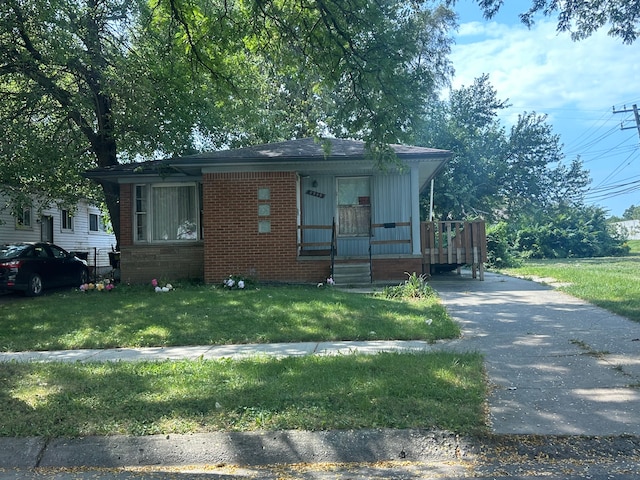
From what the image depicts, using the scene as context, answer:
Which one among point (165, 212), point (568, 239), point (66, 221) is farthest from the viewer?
point (568, 239)

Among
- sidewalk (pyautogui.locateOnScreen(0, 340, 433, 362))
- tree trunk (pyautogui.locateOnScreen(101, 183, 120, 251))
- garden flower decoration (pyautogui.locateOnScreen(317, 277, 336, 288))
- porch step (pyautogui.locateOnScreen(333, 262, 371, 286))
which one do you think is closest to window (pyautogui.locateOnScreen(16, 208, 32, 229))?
tree trunk (pyautogui.locateOnScreen(101, 183, 120, 251))

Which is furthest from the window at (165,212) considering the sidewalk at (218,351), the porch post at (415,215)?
the sidewalk at (218,351)

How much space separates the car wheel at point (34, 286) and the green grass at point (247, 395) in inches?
344

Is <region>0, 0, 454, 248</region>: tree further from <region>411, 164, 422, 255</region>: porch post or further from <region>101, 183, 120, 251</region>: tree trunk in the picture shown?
<region>411, 164, 422, 255</region>: porch post

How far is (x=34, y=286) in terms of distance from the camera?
45.0ft

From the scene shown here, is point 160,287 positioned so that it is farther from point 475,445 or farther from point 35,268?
point 475,445

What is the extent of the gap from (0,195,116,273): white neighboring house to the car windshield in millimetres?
5154

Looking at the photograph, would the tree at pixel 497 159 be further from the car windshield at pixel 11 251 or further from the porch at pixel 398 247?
the car windshield at pixel 11 251

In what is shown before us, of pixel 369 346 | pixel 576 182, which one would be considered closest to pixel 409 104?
pixel 369 346

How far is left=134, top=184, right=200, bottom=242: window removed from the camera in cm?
1469

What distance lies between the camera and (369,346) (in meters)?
6.61

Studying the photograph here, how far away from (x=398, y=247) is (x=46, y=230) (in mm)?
19881

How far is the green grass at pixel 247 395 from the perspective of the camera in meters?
4.05

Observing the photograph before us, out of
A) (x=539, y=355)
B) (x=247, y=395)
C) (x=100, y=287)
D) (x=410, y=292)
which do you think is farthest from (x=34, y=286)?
(x=539, y=355)
